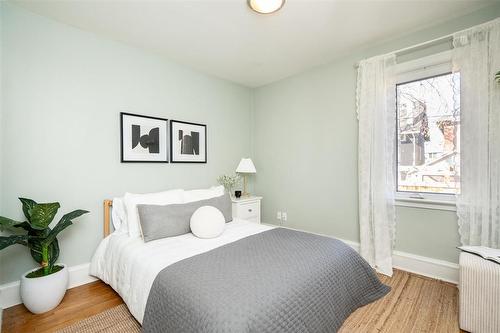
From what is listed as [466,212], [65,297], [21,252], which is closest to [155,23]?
[21,252]

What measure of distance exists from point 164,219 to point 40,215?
928mm

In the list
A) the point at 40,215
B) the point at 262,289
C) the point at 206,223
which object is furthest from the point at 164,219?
the point at 262,289

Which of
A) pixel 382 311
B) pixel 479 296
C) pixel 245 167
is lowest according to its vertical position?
pixel 382 311

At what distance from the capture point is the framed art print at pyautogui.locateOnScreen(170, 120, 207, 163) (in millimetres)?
2967

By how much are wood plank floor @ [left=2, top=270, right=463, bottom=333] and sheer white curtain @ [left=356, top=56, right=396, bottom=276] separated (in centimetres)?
42

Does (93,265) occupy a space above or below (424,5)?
Result: below

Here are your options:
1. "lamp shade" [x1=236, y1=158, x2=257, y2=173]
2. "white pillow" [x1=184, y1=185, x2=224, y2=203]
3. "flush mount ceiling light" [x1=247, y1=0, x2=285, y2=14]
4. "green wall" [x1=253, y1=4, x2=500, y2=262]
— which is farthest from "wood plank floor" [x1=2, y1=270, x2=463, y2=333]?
"flush mount ceiling light" [x1=247, y1=0, x2=285, y2=14]

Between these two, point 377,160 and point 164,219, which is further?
point 377,160

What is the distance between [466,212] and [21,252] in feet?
13.4

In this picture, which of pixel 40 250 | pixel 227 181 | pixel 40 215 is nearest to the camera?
pixel 40 215

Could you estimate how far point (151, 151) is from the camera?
275 cm

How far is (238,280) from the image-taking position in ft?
4.32

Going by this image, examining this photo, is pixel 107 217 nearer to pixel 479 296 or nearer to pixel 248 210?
pixel 248 210

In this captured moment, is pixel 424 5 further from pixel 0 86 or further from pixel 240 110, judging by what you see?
pixel 0 86
